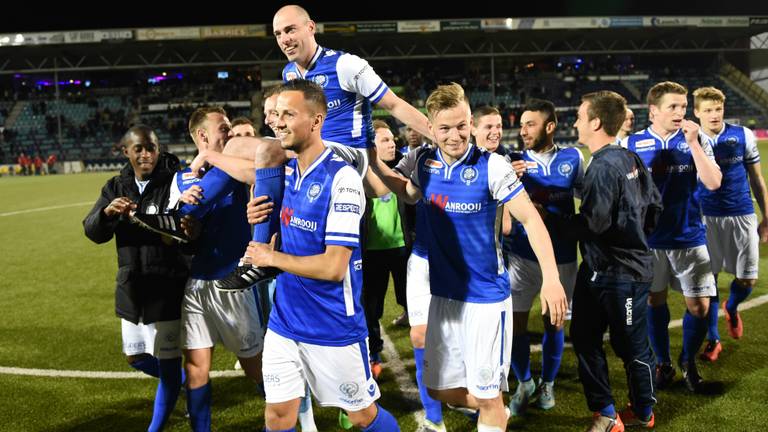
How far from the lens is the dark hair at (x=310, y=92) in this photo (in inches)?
120

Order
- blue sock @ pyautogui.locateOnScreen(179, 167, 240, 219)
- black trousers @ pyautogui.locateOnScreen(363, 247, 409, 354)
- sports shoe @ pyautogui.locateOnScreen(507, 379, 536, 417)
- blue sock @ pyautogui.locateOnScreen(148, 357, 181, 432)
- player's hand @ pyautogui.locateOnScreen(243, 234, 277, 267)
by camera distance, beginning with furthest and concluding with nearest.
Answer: black trousers @ pyautogui.locateOnScreen(363, 247, 409, 354)
sports shoe @ pyautogui.locateOnScreen(507, 379, 536, 417)
blue sock @ pyautogui.locateOnScreen(148, 357, 181, 432)
blue sock @ pyautogui.locateOnScreen(179, 167, 240, 219)
player's hand @ pyautogui.locateOnScreen(243, 234, 277, 267)

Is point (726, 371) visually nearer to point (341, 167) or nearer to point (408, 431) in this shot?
point (408, 431)

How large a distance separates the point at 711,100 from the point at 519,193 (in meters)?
3.23

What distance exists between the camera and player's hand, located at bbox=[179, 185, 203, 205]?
11.9 ft

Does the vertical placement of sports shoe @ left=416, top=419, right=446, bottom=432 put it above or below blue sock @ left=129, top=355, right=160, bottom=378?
below

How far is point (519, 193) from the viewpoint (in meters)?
3.29

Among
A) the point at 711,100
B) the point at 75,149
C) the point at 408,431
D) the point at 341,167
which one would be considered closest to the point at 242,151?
the point at 341,167

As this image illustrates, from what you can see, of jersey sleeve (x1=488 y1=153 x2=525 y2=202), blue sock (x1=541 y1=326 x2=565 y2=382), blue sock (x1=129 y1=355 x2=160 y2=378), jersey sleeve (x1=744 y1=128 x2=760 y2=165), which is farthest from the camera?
jersey sleeve (x1=744 y1=128 x2=760 y2=165)

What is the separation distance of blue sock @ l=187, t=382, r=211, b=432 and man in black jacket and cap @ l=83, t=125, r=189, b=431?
0.23 m

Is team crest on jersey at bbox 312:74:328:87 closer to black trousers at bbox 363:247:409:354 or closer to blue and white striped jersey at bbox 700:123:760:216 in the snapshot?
black trousers at bbox 363:247:409:354

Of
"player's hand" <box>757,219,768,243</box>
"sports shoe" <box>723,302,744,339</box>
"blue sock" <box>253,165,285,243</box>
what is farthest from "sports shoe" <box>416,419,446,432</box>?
"player's hand" <box>757,219,768,243</box>

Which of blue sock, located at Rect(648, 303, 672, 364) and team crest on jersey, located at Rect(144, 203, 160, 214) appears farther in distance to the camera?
blue sock, located at Rect(648, 303, 672, 364)

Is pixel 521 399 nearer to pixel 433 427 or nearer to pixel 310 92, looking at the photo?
pixel 433 427

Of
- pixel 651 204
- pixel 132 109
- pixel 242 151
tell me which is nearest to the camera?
pixel 242 151
